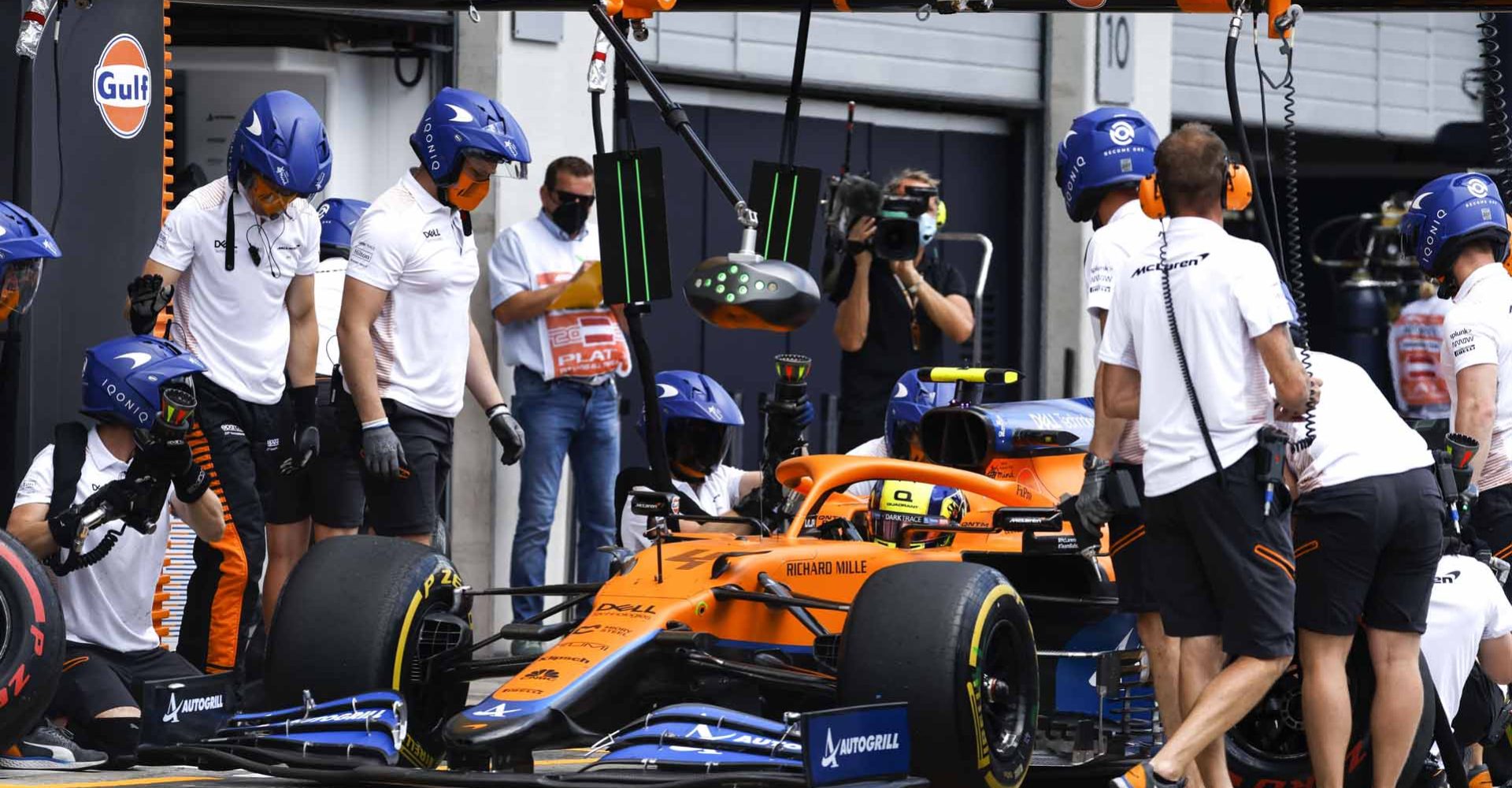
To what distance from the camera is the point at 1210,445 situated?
665 centimetres

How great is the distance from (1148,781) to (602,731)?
1474 millimetres

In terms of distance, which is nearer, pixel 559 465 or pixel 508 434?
pixel 508 434

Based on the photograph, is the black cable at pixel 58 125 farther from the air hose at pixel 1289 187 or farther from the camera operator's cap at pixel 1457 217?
the camera operator's cap at pixel 1457 217

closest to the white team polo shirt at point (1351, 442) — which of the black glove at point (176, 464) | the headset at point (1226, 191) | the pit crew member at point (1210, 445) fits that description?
the pit crew member at point (1210, 445)

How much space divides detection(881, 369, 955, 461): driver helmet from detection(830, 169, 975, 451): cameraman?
171cm

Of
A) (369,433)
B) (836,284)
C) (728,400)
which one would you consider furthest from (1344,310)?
(369,433)

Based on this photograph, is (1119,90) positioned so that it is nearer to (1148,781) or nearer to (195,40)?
(195,40)

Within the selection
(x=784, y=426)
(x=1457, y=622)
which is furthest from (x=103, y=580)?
(x=1457, y=622)

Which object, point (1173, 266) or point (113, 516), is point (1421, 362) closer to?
point (1173, 266)

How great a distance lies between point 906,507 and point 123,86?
127 inches

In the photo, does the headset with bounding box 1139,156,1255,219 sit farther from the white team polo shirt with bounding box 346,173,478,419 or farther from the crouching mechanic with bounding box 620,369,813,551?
the white team polo shirt with bounding box 346,173,478,419

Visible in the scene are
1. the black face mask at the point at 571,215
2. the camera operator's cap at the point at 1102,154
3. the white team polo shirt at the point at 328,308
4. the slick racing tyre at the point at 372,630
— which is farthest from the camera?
the black face mask at the point at 571,215

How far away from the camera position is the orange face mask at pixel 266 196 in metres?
8.53

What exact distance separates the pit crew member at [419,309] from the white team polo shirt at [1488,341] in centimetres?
339
